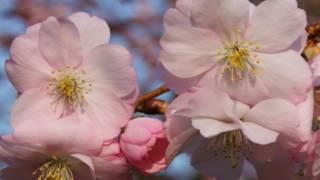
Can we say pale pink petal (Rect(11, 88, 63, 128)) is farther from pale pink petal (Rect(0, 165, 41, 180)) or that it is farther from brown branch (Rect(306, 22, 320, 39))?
brown branch (Rect(306, 22, 320, 39))

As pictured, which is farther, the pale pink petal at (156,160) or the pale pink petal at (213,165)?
the pale pink petal at (213,165)

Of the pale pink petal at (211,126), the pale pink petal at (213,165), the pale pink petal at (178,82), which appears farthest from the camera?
the pale pink petal at (213,165)

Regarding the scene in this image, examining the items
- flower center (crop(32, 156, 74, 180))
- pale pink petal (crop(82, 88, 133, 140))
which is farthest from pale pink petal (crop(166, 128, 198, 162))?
flower center (crop(32, 156, 74, 180))

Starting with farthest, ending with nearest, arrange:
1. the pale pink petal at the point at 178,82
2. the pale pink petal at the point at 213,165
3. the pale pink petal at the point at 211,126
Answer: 1. the pale pink petal at the point at 213,165
2. the pale pink petal at the point at 178,82
3. the pale pink petal at the point at 211,126

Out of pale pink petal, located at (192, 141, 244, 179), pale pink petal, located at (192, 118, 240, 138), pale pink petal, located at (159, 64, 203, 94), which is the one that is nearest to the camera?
pale pink petal, located at (192, 118, 240, 138)

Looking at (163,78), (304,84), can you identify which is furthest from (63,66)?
(304,84)

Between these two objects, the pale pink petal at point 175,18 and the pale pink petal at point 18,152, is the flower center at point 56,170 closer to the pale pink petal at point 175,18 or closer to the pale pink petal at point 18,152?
the pale pink petal at point 18,152

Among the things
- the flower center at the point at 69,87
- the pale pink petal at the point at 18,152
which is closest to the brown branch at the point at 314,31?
the flower center at the point at 69,87

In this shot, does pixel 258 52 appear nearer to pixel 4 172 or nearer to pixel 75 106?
pixel 75 106
